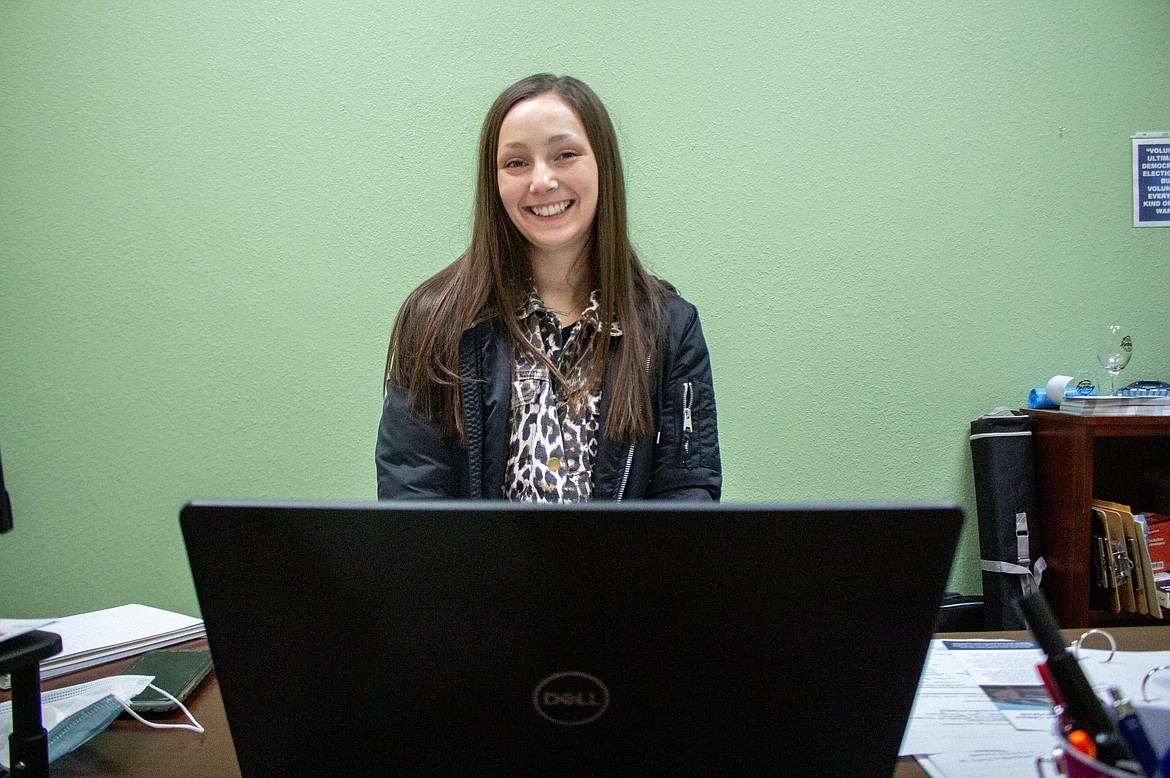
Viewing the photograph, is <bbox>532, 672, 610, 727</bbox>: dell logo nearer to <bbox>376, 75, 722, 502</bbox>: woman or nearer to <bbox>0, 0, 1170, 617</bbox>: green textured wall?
<bbox>376, 75, 722, 502</bbox>: woman

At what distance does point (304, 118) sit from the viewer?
6.59 feet

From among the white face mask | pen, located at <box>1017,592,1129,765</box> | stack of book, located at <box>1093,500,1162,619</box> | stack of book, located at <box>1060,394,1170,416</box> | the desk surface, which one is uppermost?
pen, located at <box>1017,592,1129,765</box>

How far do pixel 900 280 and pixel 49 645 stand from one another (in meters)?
2.00

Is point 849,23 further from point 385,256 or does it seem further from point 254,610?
point 254,610

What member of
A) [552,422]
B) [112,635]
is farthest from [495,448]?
[112,635]

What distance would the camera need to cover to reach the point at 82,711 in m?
0.74

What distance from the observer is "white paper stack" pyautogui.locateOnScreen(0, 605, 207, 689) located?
35.7 inches

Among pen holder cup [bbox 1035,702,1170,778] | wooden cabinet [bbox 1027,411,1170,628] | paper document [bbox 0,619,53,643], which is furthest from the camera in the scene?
wooden cabinet [bbox 1027,411,1170,628]

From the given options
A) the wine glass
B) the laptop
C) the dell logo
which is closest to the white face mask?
the laptop

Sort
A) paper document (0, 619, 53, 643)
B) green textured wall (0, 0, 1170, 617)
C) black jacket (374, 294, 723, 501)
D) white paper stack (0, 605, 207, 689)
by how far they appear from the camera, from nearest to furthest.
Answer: paper document (0, 619, 53, 643) < white paper stack (0, 605, 207, 689) < black jacket (374, 294, 723, 501) < green textured wall (0, 0, 1170, 617)

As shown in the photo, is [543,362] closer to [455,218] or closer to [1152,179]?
[455,218]

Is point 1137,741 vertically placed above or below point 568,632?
below

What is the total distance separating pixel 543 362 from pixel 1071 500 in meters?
1.40

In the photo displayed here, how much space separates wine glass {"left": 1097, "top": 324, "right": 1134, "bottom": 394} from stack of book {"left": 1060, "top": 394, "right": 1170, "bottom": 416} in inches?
8.4
